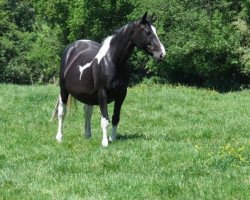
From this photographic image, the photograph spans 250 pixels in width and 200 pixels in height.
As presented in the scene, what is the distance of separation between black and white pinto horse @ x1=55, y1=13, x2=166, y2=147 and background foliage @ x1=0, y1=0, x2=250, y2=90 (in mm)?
40174

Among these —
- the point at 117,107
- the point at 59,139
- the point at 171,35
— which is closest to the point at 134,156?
the point at 117,107

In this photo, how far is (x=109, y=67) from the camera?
13016mm

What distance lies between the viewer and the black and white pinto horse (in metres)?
12.6

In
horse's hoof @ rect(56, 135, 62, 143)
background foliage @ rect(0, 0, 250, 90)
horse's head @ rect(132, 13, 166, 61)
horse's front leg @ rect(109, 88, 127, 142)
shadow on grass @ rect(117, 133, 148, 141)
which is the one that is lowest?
background foliage @ rect(0, 0, 250, 90)

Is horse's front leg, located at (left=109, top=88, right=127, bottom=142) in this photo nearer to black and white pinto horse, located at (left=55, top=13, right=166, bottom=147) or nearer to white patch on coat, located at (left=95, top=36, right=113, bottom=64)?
black and white pinto horse, located at (left=55, top=13, right=166, bottom=147)

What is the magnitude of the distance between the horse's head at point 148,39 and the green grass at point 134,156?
223cm

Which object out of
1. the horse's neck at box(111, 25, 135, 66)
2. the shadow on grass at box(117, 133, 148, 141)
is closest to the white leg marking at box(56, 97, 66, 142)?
the shadow on grass at box(117, 133, 148, 141)

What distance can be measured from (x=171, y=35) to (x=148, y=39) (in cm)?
4688

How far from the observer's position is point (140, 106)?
20891 mm

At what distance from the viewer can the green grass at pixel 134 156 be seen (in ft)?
28.6

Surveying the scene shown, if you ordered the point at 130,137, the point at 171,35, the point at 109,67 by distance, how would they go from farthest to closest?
1. the point at 171,35
2. the point at 130,137
3. the point at 109,67

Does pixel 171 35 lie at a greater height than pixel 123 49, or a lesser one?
lesser

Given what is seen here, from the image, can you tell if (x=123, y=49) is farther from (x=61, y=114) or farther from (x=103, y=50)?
(x=61, y=114)

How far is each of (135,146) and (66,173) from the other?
2.76 m
